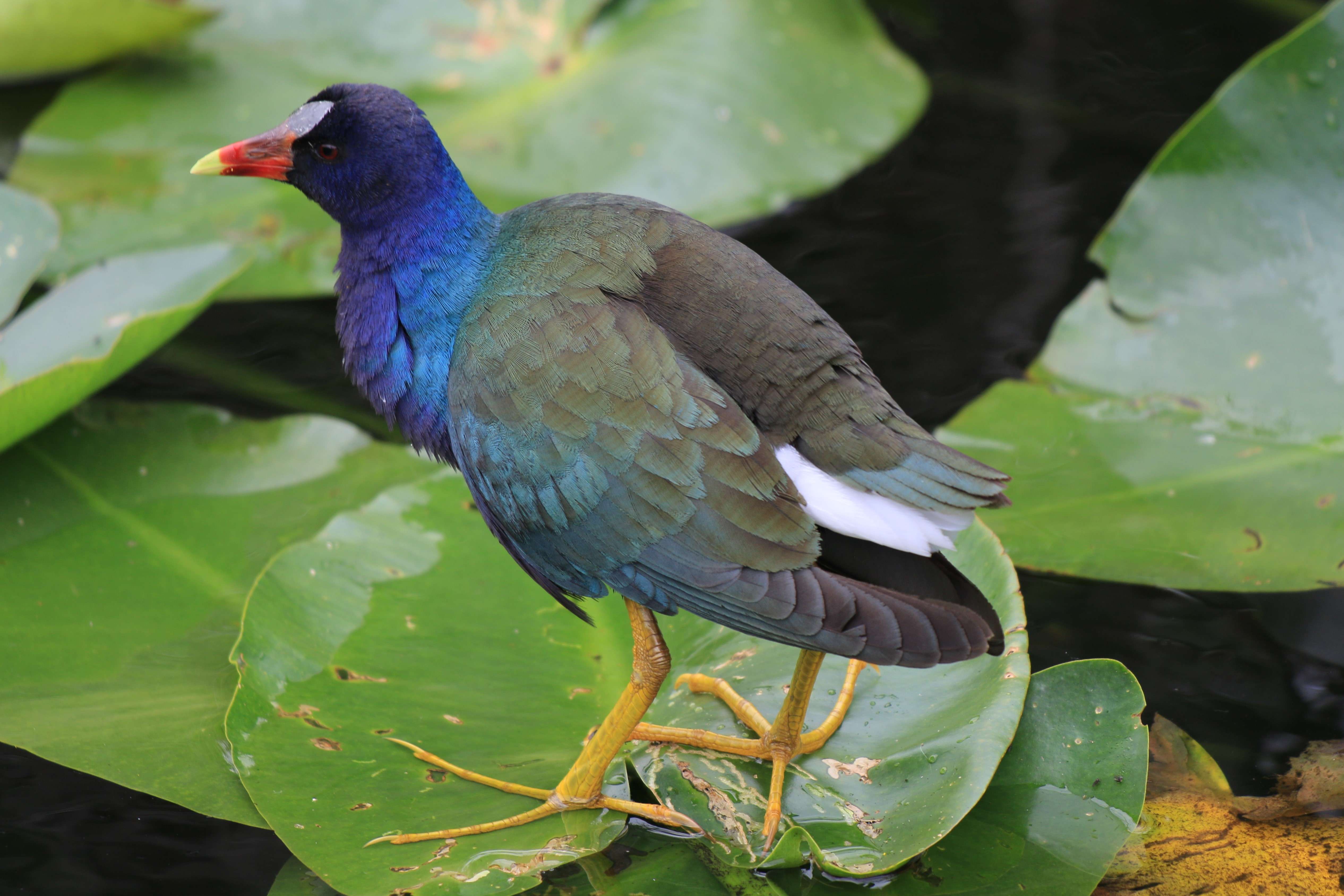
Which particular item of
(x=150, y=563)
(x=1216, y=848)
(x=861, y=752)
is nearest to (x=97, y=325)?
(x=150, y=563)

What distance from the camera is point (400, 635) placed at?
5.65ft

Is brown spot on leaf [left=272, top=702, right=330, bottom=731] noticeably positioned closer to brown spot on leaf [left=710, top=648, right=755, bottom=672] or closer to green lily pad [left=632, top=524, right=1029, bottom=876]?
green lily pad [left=632, top=524, right=1029, bottom=876]

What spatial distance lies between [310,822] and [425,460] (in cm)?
78

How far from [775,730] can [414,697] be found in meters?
0.48

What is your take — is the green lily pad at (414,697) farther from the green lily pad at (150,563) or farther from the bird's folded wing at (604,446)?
the bird's folded wing at (604,446)

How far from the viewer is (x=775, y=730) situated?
1589 mm

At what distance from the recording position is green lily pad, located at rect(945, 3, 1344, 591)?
1.92 m

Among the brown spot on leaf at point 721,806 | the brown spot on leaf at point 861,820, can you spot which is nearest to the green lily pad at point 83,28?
the brown spot on leaf at point 721,806

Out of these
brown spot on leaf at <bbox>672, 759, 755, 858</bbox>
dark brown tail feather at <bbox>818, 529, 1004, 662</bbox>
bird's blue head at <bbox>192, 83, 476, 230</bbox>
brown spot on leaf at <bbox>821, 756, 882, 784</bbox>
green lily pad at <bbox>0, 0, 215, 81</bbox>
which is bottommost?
brown spot on leaf at <bbox>672, 759, 755, 858</bbox>

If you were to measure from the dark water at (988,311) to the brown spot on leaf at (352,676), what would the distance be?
0.22m

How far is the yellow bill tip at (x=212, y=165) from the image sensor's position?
1.68m

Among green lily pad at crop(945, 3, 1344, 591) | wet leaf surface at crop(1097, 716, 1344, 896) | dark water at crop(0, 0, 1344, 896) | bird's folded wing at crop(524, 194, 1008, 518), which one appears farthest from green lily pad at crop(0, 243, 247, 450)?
wet leaf surface at crop(1097, 716, 1344, 896)

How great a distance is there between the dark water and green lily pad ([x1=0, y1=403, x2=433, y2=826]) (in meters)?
0.08

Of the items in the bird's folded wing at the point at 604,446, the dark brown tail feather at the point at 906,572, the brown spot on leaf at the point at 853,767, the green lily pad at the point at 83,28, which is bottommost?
the brown spot on leaf at the point at 853,767
